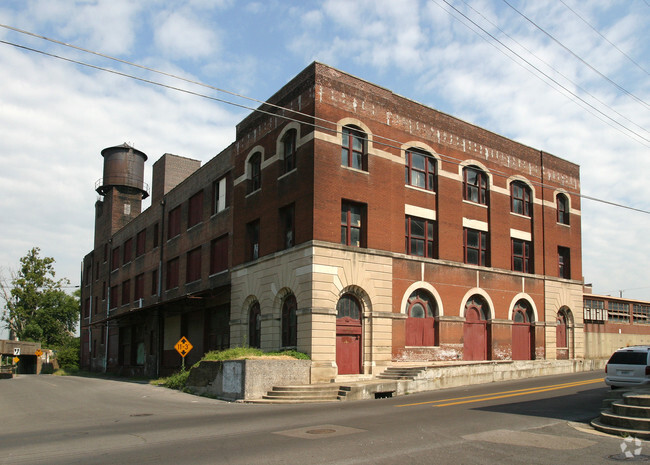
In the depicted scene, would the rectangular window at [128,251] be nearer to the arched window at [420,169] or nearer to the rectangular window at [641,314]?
the arched window at [420,169]

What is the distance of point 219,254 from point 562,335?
809 inches

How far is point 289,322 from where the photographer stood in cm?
2622

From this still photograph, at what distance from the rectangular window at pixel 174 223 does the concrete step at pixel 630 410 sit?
32.0 metres

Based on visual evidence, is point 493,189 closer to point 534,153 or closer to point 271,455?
point 534,153

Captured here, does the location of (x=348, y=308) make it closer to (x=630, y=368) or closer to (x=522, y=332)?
(x=630, y=368)

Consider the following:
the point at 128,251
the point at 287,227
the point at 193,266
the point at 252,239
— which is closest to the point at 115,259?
the point at 128,251

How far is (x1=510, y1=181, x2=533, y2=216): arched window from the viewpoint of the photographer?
110 ft

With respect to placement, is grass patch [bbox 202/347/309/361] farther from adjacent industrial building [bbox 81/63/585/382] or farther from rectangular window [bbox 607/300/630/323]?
rectangular window [bbox 607/300/630/323]

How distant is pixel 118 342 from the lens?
49.9 metres

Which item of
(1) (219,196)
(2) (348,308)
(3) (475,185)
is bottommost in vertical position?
(2) (348,308)

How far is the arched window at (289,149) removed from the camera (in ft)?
89.0

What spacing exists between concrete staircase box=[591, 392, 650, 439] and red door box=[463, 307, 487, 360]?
16.6m

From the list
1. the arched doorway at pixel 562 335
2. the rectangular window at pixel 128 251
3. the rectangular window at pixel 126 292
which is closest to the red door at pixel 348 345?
the arched doorway at pixel 562 335

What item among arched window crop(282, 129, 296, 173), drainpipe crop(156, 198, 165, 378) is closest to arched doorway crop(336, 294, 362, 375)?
arched window crop(282, 129, 296, 173)
